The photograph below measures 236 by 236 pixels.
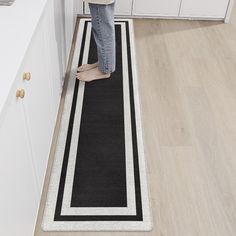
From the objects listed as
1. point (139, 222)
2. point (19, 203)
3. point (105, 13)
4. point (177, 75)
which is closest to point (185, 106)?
point (177, 75)

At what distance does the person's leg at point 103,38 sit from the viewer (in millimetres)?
1898

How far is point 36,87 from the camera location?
1.32 m

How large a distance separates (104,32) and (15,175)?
1223mm

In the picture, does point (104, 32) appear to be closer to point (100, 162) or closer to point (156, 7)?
point (100, 162)

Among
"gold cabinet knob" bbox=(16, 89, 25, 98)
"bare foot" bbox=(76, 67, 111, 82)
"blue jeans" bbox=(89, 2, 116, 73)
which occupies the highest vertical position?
"gold cabinet knob" bbox=(16, 89, 25, 98)

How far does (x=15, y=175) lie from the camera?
1.05m

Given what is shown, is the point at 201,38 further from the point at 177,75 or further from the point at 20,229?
the point at 20,229

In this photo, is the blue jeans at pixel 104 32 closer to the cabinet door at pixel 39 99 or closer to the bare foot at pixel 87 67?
the bare foot at pixel 87 67

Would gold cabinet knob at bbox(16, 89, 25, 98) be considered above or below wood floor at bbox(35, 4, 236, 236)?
above

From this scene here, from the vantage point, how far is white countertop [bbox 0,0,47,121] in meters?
0.97

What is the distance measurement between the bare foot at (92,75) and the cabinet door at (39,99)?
2.06ft

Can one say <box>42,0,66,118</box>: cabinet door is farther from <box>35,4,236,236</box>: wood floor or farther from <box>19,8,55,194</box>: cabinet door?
<box>35,4,236,236</box>: wood floor

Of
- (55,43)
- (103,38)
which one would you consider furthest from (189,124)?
(55,43)

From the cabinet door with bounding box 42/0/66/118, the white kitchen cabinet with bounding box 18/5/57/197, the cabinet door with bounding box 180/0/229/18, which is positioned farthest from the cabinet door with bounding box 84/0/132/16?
the white kitchen cabinet with bounding box 18/5/57/197
